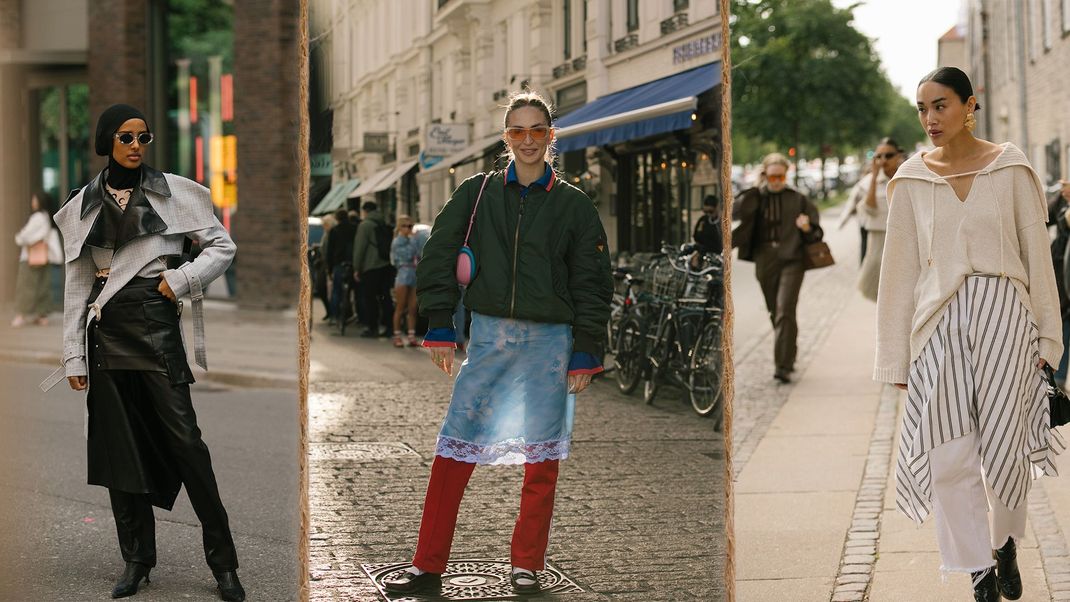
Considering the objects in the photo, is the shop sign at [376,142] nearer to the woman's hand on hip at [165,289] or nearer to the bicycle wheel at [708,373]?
the bicycle wheel at [708,373]

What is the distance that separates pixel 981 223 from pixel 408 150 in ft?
6.03

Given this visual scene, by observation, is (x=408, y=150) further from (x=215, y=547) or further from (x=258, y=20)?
(x=258, y=20)

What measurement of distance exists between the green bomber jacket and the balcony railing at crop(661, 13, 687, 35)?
0.58 metres

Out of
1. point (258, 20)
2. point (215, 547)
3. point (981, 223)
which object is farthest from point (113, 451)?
point (258, 20)

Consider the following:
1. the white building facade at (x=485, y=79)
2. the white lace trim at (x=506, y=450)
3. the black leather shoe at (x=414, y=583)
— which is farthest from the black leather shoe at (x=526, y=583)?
the white building facade at (x=485, y=79)

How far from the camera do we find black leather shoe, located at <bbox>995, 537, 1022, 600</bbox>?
16.4ft

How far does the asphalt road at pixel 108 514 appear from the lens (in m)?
6.00

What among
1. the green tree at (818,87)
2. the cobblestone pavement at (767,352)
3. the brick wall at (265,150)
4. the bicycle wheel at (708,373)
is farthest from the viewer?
the green tree at (818,87)

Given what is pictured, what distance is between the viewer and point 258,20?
1977 centimetres

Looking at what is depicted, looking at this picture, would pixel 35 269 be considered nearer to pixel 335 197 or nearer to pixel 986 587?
pixel 335 197

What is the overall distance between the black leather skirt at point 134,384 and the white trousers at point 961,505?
2.73 metres

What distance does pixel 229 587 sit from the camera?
18.4 feet

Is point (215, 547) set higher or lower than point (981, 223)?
lower

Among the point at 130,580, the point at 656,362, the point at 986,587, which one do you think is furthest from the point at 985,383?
the point at 130,580
